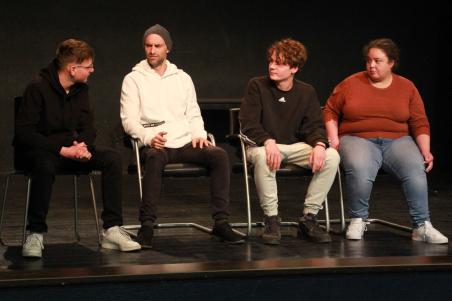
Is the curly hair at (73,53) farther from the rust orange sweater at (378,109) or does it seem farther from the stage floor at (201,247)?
the rust orange sweater at (378,109)

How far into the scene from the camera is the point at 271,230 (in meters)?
4.80

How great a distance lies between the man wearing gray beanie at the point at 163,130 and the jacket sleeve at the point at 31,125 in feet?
1.68

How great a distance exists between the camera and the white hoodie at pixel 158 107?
4.91 metres

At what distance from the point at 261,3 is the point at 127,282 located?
5.06 m

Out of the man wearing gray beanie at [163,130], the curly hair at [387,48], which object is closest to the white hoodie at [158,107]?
the man wearing gray beanie at [163,130]

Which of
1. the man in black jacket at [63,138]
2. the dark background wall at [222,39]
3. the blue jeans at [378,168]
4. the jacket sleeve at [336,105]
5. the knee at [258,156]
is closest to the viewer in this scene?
the man in black jacket at [63,138]

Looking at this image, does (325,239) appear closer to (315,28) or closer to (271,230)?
(271,230)

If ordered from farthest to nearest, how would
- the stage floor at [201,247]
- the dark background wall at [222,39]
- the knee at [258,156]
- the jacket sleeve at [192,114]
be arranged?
the dark background wall at [222,39]
the jacket sleeve at [192,114]
the knee at [258,156]
the stage floor at [201,247]

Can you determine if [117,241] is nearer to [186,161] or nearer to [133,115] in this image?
[186,161]

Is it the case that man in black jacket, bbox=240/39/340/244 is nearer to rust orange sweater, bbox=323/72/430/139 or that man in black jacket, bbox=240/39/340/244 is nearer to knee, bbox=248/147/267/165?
knee, bbox=248/147/267/165

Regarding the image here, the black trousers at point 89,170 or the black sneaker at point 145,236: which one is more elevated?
the black trousers at point 89,170

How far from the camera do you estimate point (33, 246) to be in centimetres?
434

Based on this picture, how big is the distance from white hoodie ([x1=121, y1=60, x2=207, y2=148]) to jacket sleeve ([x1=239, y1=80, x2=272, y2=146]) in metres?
0.23

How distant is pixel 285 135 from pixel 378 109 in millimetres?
531
